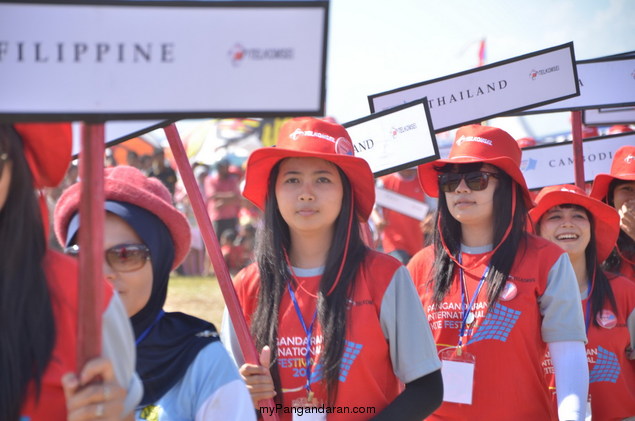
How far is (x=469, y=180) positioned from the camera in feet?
13.3

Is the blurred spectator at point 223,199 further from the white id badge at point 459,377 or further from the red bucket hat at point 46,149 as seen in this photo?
the red bucket hat at point 46,149

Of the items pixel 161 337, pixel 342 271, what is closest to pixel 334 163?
pixel 342 271

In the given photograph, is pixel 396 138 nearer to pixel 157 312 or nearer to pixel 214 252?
pixel 214 252

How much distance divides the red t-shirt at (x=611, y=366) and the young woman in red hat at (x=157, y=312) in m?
2.03

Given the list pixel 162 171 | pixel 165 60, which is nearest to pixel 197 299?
pixel 162 171

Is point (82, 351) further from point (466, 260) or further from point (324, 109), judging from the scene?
point (466, 260)

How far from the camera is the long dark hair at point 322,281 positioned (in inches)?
124

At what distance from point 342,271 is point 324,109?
154 cm

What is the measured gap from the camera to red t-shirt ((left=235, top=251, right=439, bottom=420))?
3.12 meters

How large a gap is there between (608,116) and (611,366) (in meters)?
1.99

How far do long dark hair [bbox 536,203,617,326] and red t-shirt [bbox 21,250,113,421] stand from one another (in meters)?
3.02

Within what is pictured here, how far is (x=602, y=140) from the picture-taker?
553cm

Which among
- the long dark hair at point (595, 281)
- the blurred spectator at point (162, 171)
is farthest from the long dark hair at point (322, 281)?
the blurred spectator at point (162, 171)

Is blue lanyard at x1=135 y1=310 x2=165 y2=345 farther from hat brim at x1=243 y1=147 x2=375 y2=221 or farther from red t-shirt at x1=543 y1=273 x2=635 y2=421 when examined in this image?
red t-shirt at x1=543 y1=273 x2=635 y2=421
